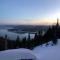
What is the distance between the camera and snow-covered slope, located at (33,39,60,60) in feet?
4.68

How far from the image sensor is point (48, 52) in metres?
1.52

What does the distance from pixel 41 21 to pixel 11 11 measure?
14.9 inches

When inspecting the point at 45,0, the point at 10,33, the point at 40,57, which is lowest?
the point at 40,57

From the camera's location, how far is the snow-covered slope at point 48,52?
56.2 inches

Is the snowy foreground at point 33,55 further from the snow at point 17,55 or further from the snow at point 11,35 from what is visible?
the snow at point 11,35

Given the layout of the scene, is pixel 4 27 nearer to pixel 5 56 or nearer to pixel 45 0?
pixel 5 56

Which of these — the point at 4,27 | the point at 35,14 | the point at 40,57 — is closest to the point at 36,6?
the point at 35,14

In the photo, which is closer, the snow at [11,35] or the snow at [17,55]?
the snow at [17,55]

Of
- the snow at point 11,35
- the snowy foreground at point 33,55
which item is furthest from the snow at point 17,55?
the snow at point 11,35

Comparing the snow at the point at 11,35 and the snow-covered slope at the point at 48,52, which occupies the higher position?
the snow at the point at 11,35

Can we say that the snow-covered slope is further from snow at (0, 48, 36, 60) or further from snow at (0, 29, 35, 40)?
snow at (0, 29, 35, 40)

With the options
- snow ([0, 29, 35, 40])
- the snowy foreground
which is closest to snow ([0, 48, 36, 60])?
the snowy foreground

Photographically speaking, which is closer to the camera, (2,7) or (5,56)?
(5,56)

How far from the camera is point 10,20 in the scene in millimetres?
1733
